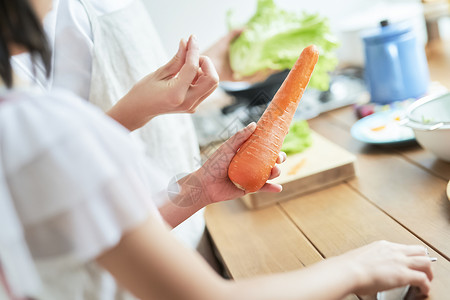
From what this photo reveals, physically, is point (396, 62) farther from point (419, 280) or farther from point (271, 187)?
point (419, 280)

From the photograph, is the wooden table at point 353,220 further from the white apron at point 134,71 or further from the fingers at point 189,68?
the fingers at point 189,68

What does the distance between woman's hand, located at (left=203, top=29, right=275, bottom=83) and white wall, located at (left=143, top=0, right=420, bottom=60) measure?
2.13 feet

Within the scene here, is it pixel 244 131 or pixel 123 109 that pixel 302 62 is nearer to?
pixel 244 131

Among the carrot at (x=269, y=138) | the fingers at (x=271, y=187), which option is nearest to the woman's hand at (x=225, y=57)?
the carrot at (x=269, y=138)

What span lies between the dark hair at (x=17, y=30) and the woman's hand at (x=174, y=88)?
0.34 meters

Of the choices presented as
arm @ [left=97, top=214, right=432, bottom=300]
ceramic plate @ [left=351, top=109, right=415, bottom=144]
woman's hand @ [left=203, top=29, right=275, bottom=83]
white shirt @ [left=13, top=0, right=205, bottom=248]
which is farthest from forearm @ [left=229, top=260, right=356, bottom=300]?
woman's hand @ [left=203, top=29, right=275, bottom=83]

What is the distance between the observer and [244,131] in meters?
0.93

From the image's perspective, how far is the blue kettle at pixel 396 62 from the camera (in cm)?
142

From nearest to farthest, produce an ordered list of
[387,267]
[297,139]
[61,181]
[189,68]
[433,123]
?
1. [61,181]
2. [387,267]
3. [189,68]
4. [433,123]
5. [297,139]

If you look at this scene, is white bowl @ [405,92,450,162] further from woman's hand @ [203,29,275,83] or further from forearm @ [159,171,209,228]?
woman's hand @ [203,29,275,83]

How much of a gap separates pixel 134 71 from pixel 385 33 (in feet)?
2.49

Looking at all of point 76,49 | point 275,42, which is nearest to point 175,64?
point 76,49

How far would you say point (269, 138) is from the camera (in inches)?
37.4

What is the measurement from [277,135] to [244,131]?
3.1 inches
